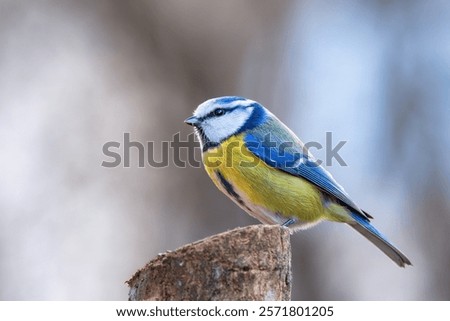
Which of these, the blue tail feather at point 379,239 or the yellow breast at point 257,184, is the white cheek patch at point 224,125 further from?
the blue tail feather at point 379,239

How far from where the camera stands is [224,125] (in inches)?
160

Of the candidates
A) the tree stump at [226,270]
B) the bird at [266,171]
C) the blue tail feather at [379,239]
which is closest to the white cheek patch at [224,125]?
the bird at [266,171]

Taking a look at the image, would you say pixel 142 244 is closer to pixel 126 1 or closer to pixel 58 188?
pixel 58 188

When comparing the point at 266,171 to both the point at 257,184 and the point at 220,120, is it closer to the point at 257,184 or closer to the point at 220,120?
the point at 257,184

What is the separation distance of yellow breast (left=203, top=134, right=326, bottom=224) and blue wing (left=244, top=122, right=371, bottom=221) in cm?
3

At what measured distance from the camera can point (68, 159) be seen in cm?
576

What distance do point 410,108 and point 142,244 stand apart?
2.54 m

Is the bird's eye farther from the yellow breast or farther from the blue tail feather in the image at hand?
the blue tail feather

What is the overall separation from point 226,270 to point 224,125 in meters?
1.46

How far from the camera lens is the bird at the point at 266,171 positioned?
3.92m

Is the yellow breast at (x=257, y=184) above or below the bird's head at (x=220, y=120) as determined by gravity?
below

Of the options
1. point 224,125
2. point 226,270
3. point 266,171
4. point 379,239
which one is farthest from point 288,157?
point 226,270
